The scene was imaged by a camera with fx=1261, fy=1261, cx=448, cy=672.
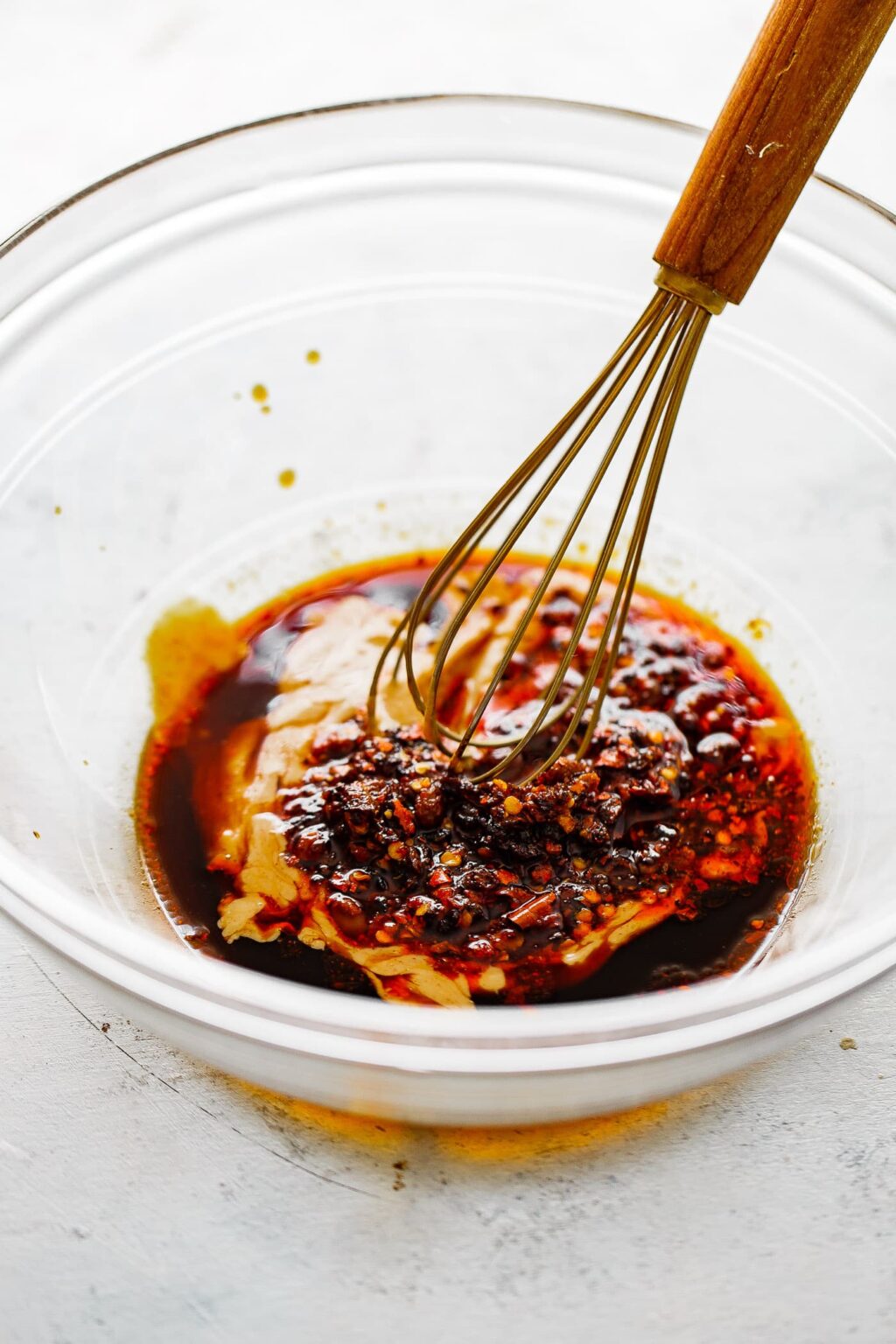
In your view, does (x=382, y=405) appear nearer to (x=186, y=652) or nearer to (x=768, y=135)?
(x=186, y=652)

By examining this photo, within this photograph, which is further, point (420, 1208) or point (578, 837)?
point (578, 837)

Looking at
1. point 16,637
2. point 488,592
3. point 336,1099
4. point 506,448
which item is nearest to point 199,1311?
point 336,1099

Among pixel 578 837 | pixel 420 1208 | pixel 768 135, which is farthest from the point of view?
pixel 578 837

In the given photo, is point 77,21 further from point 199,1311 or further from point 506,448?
point 199,1311

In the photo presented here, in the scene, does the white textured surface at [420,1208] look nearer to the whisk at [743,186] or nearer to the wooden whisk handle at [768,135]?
the whisk at [743,186]

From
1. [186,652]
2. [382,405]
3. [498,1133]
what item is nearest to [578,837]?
[498,1133]

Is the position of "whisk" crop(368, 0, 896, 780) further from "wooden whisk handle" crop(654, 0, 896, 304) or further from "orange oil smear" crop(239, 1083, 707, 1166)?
"orange oil smear" crop(239, 1083, 707, 1166)
